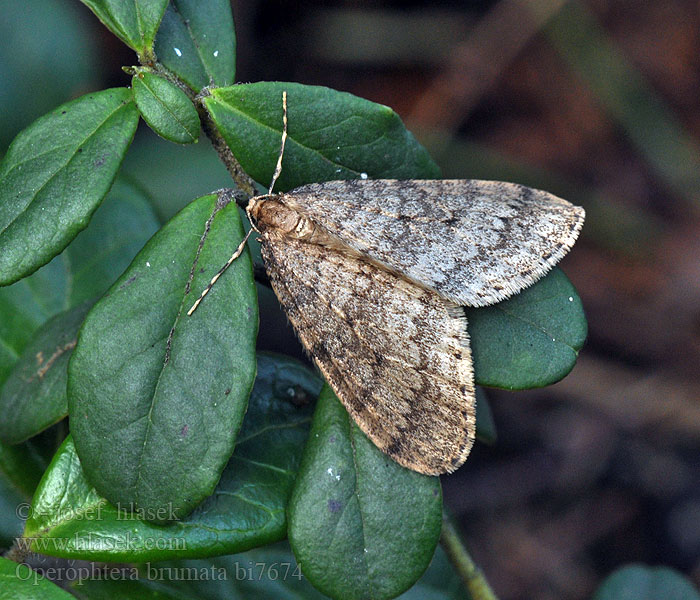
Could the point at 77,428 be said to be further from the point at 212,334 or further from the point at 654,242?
the point at 654,242

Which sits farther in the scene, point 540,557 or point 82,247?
point 540,557

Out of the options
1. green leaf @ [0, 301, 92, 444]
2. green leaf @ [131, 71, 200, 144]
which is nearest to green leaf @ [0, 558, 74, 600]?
green leaf @ [0, 301, 92, 444]

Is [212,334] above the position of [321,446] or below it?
above

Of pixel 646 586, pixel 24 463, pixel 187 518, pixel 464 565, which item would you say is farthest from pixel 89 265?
pixel 646 586

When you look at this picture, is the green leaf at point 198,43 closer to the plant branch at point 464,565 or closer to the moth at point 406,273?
the moth at point 406,273

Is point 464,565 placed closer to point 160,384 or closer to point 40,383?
point 160,384

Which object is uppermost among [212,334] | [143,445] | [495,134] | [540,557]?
[212,334]

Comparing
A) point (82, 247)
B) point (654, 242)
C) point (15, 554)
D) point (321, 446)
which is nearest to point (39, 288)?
point (82, 247)

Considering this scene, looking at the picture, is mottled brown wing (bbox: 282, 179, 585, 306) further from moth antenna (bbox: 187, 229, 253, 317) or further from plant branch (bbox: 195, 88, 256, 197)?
moth antenna (bbox: 187, 229, 253, 317)
